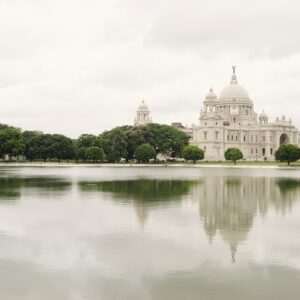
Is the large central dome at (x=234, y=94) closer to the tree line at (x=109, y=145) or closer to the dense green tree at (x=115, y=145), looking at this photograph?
the tree line at (x=109, y=145)

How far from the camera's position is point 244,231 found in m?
17.0

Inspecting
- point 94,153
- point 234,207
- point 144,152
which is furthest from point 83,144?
point 234,207

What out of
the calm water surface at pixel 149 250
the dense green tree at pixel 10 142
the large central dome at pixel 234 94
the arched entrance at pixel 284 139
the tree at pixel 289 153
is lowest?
the calm water surface at pixel 149 250

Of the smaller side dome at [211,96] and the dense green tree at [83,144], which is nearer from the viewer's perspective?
the dense green tree at [83,144]

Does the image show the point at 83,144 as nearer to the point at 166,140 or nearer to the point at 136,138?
the point at 136,138

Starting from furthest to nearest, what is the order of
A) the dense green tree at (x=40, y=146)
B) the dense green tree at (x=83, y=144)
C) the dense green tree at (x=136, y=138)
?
the dense green tree at (x=83, y=144)
the dense green tree at (x=40, y=146)
the dense green tree at (x=136, y=138)

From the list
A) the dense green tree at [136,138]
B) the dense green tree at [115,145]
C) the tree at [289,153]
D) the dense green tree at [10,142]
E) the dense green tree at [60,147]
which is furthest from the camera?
the dense green tree at [60,147]

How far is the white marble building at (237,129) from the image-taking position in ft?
416

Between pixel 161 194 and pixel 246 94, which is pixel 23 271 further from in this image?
pixel 246 94

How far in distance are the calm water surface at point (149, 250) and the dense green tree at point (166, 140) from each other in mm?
78528

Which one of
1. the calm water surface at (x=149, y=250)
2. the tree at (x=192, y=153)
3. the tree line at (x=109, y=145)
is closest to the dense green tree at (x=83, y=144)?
the tree line at (x=109, y=145)

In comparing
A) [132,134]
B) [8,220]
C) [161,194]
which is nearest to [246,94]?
[132,134]

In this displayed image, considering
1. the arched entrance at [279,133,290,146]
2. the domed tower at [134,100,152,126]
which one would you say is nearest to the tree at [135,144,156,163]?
the domed tower at [134,100,152,126]

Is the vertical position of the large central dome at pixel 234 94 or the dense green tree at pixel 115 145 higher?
the large central dome at pixel 234 94
